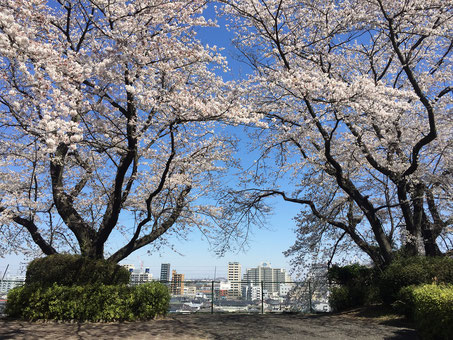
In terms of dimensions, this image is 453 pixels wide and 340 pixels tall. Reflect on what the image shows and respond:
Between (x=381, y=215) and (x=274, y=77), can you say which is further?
(x=381, y=215)

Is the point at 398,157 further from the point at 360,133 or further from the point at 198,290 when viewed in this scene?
the point at 198,290

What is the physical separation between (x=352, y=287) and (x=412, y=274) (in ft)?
12.4

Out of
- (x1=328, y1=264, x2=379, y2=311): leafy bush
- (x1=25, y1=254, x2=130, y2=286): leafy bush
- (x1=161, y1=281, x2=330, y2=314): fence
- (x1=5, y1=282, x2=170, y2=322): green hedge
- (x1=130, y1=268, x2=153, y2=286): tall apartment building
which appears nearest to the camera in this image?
(x1=5, y1=282, x2=170, y2=322): green hedge

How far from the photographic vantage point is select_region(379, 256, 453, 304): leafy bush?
30.0 ft

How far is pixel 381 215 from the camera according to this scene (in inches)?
605

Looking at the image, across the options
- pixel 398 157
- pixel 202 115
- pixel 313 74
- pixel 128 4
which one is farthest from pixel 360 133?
pixel 128 4

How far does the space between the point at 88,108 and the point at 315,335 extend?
7.57m

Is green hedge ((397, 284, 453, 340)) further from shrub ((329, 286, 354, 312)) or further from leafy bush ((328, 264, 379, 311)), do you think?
shrub ((329, 286, 354, 312))

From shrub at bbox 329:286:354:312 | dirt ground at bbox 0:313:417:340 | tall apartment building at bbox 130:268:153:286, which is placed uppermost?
tall apartment building at bbox 130:268:153:286

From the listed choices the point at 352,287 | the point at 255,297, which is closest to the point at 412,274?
the point at 352,287

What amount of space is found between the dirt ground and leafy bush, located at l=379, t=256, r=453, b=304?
1.21m

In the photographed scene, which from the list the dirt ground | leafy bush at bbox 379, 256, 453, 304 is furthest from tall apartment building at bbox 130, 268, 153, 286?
leafy bush at bbox 379, 256, 453, 304


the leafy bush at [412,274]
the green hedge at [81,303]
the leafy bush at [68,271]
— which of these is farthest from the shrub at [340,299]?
the leafy bush at [68,271]

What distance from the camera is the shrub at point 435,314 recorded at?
218 inches
